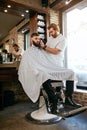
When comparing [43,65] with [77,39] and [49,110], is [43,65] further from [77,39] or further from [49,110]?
[77,39]

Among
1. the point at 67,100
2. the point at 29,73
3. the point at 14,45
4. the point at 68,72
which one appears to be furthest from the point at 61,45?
the point at 14,45

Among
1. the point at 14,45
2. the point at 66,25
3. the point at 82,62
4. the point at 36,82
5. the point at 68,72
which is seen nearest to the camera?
the point at 36,82

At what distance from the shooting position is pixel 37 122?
2.45m

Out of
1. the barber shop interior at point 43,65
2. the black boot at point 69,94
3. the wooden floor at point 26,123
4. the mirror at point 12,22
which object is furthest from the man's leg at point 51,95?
the mirror at point 12,22

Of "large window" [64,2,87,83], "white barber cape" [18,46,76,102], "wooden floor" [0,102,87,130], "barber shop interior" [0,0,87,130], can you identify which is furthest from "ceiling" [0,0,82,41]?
"wooden floor" [0,102,87,130]

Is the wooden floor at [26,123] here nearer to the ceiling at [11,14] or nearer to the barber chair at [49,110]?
the barber chair at [49,110]

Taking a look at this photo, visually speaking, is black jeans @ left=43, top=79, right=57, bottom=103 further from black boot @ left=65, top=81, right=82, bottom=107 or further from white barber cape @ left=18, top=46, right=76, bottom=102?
black boot @ left=65, top=81, right=82, bottom=107

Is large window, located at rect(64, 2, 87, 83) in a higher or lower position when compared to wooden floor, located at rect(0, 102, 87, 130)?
higher

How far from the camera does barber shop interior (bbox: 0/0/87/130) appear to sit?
2.24 m

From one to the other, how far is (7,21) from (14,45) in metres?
0.53

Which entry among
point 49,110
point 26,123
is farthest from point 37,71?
point 26,123

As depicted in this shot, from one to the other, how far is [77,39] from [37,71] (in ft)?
6.11

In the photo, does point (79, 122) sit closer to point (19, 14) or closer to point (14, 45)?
point (14, 45)

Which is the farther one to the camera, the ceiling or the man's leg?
the ceiling
